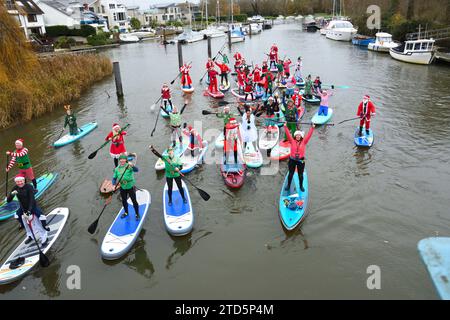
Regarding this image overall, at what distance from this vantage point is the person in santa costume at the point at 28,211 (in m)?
7.78

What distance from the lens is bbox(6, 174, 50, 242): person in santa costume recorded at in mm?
7780

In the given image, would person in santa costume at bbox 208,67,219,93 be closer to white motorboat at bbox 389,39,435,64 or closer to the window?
white motorboat at bbox 389,39,435,64

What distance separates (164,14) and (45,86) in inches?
3608

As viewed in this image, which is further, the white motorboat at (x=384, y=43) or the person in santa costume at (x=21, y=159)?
the white motorboat at (x=384, y=43)

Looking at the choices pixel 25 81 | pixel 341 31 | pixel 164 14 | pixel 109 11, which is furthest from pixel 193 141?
pixel 164 14

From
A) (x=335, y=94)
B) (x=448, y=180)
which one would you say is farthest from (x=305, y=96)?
(x=448, y=180)

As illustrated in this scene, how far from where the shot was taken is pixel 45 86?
20.5m

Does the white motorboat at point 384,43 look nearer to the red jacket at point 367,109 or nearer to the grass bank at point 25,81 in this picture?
the red jacket at point 367,109

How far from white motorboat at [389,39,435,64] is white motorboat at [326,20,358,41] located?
1896 cm

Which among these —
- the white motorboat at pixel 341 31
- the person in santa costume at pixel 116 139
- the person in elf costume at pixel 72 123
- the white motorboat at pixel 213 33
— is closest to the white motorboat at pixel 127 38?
the white motorboat at pixel 213 33

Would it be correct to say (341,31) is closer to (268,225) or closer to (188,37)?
(188,37)

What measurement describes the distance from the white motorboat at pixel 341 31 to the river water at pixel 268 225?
34814 millimetres
